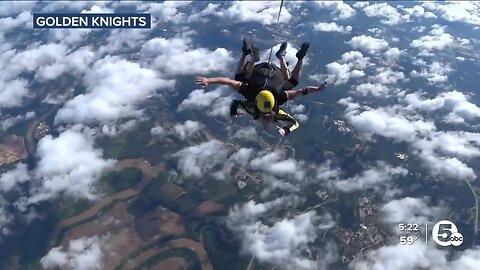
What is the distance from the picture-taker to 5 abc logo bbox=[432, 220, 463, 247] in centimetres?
11632

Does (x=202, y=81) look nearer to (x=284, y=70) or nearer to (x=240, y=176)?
(x=284, y=70)

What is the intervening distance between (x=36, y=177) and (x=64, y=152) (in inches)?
726

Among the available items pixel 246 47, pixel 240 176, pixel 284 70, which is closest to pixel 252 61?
pixel 246 47

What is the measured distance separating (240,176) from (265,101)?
410ft

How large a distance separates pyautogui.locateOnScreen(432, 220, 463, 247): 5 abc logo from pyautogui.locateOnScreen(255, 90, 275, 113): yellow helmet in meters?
114

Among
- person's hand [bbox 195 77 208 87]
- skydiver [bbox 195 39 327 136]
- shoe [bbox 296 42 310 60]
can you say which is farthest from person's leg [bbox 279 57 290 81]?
person's hand [bbox 195 77 208 87]

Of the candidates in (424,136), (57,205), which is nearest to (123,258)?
(57,205)

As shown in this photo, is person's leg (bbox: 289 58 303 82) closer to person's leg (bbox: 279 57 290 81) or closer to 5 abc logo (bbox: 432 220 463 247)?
person's leg (bbox: 279 57 290 81)

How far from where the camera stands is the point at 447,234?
126 metres

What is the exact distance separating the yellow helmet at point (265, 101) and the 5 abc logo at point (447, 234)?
11406 centimetres

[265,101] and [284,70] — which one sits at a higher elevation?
[284,70]

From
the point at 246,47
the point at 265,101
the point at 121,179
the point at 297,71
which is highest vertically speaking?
the point at 246,47

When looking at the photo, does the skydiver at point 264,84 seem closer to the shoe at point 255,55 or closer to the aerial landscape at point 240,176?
the shoe at point 255,55

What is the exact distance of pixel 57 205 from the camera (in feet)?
447
